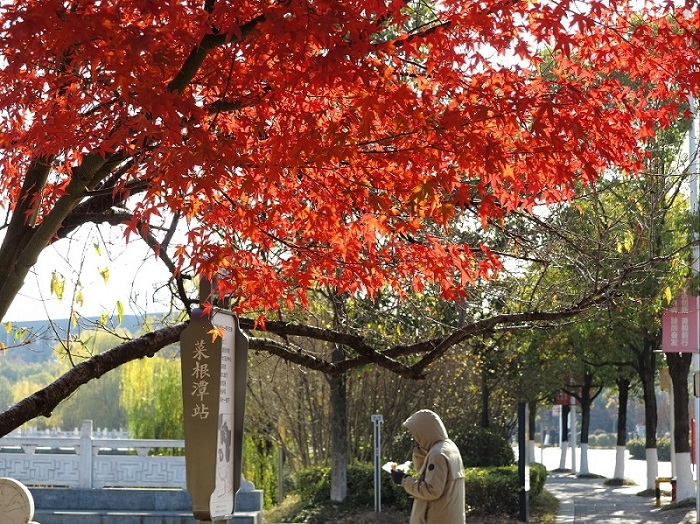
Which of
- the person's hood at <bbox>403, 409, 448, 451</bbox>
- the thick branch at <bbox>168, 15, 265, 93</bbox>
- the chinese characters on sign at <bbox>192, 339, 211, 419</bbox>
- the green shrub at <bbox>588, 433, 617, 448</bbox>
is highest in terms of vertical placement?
the thick branch at <bbox>168, 15, 265, 93</bbox>

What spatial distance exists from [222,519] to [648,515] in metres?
17.8

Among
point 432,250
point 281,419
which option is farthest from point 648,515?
point 432,250

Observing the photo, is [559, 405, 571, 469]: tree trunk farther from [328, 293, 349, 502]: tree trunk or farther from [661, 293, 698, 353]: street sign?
[661, 293, 698, 353]: street sign

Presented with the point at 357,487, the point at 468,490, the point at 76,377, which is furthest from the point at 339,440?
the point at 76,377

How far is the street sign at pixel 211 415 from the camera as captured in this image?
6.17 meters

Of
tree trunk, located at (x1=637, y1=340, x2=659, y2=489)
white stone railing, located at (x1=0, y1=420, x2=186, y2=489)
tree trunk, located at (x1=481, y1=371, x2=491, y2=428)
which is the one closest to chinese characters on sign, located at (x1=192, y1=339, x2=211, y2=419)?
white stone railing, located at (x1=0, y1=420, x2=186, y2=489)

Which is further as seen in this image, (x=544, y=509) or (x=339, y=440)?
(x=544, y=509)

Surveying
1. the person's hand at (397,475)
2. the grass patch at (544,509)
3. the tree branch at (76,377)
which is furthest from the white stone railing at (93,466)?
the tree branch at (76,377)

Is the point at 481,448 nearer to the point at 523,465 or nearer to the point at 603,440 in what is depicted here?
the point at 523,465

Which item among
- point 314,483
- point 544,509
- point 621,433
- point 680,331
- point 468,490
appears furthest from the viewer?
point 621,433

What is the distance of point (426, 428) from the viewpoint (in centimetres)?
941

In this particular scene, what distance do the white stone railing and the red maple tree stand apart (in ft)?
38.1

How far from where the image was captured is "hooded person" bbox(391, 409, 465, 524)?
9266 mm

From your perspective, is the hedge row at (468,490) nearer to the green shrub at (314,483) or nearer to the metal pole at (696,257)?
the green shrub at (314,483)
